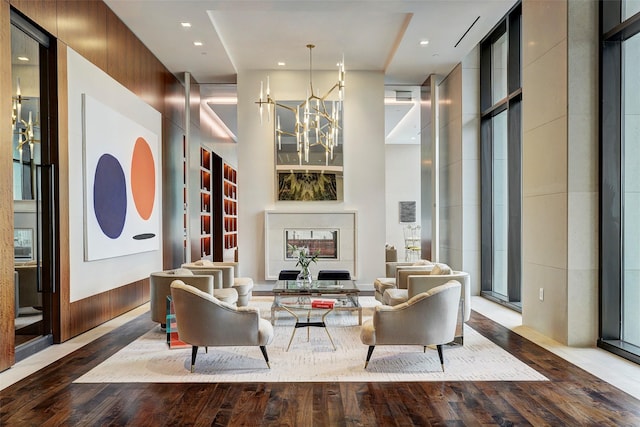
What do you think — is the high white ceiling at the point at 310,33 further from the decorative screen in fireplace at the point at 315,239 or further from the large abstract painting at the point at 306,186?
the decorative screen in fireplace at the point at 315,239

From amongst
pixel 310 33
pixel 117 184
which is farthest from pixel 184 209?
pixel 310 33

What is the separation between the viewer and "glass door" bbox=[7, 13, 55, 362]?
175 inches

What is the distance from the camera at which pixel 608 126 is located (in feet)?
15.1

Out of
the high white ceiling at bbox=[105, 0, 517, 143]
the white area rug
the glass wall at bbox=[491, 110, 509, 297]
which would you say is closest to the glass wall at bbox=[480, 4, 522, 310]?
the glass wall at bbox=[491, 110, 509, 297]

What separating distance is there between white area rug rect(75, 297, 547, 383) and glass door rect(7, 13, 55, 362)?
1.02 meters

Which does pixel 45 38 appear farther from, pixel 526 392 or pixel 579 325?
pixel 579 325

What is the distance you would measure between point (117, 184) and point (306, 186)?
363cm

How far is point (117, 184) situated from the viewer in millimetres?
6164

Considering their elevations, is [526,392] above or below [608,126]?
below

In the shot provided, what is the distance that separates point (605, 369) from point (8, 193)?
218 inches

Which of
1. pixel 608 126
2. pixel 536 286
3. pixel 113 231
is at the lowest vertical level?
pixel 536 286

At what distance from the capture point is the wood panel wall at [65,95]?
13.2 ft

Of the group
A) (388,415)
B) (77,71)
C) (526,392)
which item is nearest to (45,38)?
(77,71)

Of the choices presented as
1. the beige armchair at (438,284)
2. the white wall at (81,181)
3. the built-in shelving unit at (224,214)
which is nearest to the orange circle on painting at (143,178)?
the white wall at (81,181)
